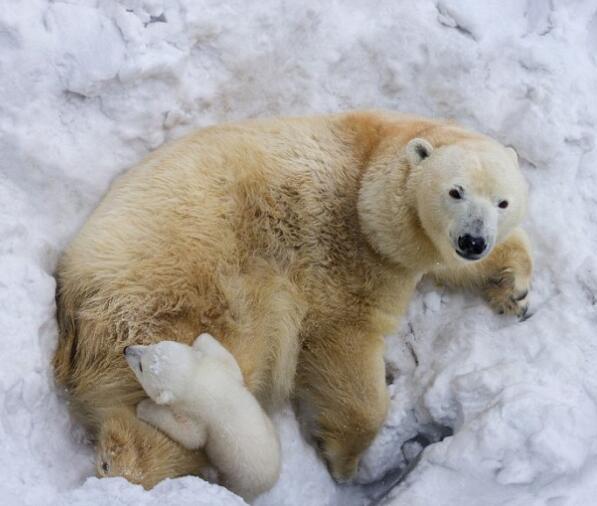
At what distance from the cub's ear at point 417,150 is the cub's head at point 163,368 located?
4.37ft

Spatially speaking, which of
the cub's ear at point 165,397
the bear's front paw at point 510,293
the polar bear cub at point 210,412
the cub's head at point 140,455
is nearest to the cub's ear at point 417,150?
the bear's front paw at point 510,293

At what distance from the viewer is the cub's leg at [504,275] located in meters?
4.23

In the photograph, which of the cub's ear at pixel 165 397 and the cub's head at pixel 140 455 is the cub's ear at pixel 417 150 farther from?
the cub's head at pixel 140 455

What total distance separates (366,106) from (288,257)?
130 cm

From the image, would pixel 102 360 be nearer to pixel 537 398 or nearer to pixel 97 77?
pixel 97 77

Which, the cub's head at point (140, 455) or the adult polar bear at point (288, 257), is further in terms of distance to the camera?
the adult polar bear at point (288, 257)

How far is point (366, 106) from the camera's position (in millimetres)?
4855

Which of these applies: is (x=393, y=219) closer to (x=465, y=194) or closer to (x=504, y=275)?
(x=465, y=194)

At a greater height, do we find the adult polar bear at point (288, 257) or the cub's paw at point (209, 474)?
the adult polar bear at point (288, 257)

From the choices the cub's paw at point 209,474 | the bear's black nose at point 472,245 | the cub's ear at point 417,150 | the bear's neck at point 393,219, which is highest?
the cub's ear at point 417,150

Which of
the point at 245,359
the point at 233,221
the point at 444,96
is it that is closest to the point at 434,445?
the point at 245,359

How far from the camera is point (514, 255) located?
425 cm

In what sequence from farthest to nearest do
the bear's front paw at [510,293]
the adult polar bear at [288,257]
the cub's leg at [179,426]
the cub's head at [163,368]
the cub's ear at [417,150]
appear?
the bear's front paw at [510,293] → the cub's ear at [417,150] → the adult polar bear at [288,257] → the cub's leg at [179,426] → the cub's head at [163,368]

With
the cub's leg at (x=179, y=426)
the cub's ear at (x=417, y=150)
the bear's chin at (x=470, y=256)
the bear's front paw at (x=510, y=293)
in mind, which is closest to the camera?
the cub's leg at (x=179, y=426)
